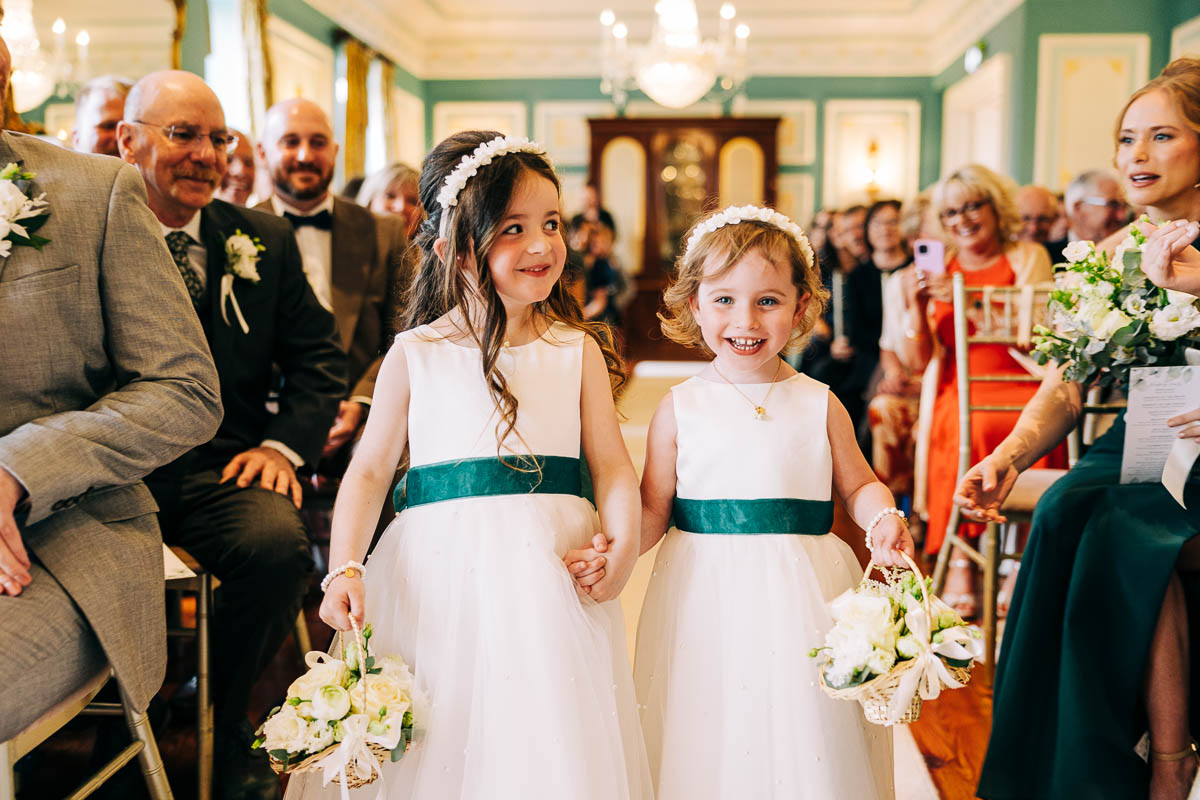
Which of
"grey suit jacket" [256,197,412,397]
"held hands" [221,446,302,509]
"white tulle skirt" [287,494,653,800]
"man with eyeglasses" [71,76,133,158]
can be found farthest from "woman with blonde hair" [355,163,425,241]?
"white tulle skirt" [287,494,653,800]

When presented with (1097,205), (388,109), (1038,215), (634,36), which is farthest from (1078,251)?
(634,36)

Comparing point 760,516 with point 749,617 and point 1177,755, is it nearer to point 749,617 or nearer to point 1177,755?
point 749,617

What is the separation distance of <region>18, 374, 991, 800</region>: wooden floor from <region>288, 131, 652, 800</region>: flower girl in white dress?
0.82 ft

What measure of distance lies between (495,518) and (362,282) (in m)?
1.90

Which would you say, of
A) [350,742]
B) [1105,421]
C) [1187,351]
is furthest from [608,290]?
[350,742]

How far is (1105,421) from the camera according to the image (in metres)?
3.17

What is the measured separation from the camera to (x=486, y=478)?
69.5 inches

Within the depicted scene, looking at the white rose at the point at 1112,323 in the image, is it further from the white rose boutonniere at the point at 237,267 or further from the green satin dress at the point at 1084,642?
the white rose boutonniere at the point at 237,267

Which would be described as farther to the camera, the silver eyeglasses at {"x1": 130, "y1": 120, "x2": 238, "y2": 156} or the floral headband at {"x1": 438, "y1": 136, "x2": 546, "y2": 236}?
the silver eyeglasses at {"x1": 130, "y1": 120, "x2": 238, "y2": 156}

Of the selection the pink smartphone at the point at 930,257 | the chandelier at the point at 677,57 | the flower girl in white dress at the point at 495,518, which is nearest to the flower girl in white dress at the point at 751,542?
the flower girl in white dress at the point at 495,518

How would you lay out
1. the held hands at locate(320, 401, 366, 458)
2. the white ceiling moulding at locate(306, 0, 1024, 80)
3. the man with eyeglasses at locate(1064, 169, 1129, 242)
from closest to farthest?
the held hands at locate(320, 401, 366, 458), the man with eyeglasses at locate(1064, 169, 1129, 242), the white ceiling moulding at locate(306, 0, 1024, 80)

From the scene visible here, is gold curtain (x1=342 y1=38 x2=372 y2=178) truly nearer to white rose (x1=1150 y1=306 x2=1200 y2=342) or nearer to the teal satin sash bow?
the teal satin sash bow

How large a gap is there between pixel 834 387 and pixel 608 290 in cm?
390

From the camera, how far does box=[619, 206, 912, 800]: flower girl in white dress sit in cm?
175
